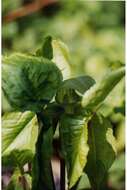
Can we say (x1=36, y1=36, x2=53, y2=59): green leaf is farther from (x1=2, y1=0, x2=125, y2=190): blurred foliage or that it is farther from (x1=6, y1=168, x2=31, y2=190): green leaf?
(x1=2, y1=0, x2=125, y2=190): blurred foliage

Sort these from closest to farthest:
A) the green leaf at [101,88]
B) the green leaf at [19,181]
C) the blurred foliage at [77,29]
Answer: the green leaf at [101,88], the green leaf at [19,181], the blurred foliage at [77,29]

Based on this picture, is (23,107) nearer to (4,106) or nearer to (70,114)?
(70,114)

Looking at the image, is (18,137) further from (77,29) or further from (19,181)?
(77,29)

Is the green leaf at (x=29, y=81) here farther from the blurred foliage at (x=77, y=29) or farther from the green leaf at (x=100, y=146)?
the blurred foliage at (x=77, y=29)

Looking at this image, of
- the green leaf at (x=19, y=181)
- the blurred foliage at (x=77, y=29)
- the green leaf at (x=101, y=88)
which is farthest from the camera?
the blurred foliage at (x=77, y=29)

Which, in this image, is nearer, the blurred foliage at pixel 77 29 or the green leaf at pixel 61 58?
the green leaf at pixel 61 58

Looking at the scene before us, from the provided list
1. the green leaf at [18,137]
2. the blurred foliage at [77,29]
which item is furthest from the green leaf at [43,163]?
the blurred foliage at [77,29]

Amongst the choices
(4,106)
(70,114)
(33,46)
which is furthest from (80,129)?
(33,46)
